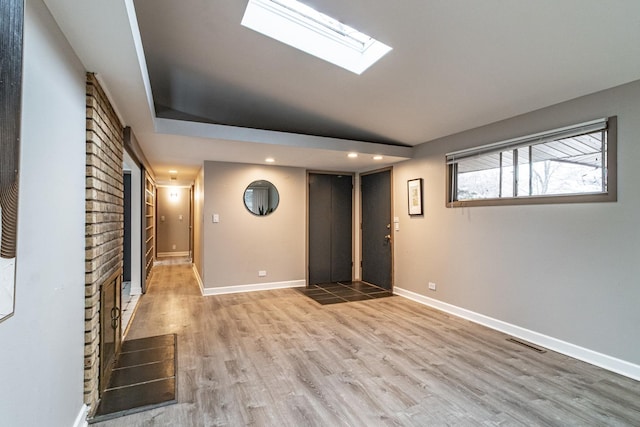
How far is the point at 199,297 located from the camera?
477 centimetres

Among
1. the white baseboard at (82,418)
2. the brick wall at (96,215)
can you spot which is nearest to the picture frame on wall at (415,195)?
the brick wall at (96,215)

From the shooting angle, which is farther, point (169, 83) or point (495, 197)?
point (169, 83)

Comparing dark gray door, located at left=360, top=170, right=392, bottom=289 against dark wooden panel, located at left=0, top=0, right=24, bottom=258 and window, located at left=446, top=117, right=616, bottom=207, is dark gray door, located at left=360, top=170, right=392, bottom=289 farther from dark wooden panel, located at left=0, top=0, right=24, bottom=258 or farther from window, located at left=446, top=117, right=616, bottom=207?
dark wooden panel, located at left=0, top=0, right=24, bottom=258

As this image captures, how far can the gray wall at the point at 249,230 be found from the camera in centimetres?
493

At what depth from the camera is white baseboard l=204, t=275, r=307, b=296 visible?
16.1 ft

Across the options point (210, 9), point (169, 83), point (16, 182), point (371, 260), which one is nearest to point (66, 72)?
point (16, 182)

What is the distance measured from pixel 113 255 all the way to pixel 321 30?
2724mm

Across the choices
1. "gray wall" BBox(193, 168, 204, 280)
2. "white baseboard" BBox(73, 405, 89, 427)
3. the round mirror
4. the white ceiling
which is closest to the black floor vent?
the white ceiling

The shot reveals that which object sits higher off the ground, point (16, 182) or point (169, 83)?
point (169, 83)

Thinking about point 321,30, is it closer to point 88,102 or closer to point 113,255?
point 88,102

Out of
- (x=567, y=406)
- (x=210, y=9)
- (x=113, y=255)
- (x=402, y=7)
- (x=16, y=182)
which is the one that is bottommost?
(x=567, y=406)

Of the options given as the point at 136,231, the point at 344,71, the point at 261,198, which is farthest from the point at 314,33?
the point at 136,231

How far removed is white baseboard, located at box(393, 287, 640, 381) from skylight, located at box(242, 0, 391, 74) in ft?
10.0

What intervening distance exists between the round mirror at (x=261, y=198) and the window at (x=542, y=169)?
2.85 m
